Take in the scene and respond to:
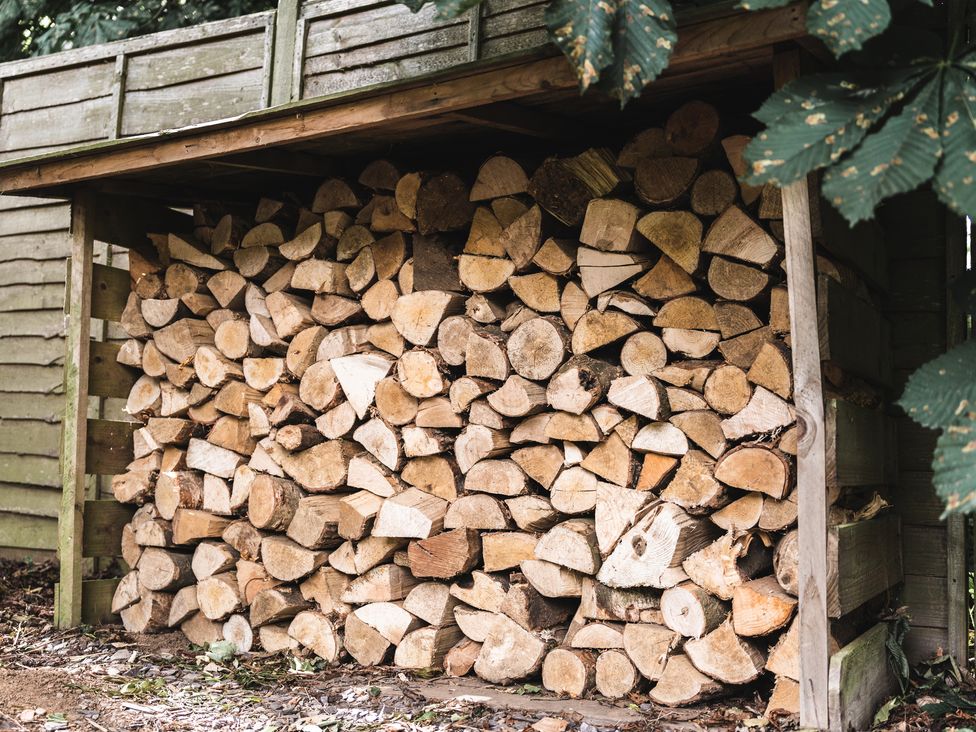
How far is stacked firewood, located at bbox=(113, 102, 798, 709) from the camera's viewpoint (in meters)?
2.94

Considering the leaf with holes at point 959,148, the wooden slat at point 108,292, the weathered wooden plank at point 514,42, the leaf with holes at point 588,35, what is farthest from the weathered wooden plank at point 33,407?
the leaf with holes at point 959,148

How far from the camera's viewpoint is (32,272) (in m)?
5.17

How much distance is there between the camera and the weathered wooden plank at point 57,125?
16.5ft

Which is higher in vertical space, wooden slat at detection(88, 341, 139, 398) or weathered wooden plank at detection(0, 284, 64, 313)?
weathered wooden plank at detection(0, 284, 64, 313)

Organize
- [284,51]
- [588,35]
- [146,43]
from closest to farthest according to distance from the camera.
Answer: [588,35] < [284,51] < [146,43]

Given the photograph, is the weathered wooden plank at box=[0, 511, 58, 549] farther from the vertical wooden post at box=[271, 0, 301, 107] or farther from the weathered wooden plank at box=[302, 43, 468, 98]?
the weathered wooden plank at box=[302, 43, 468, 98]

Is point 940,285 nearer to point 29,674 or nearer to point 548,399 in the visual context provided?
point 548,399

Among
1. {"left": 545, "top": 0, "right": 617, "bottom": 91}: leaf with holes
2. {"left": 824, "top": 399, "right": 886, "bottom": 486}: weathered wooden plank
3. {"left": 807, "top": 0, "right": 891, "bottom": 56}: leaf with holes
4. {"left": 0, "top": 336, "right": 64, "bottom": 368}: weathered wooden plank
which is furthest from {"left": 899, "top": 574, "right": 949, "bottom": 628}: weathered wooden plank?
{"left": 0, "top": 336, "right": 64, "bottom": 368}: weathered wooden plank

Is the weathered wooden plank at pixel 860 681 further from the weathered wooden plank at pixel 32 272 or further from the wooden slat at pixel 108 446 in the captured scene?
→ the weathered wooden plank at pixel 32 272

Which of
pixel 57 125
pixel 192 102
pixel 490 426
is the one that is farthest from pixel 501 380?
pixel 57 125

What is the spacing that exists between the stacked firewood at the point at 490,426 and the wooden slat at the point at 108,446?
9 cm

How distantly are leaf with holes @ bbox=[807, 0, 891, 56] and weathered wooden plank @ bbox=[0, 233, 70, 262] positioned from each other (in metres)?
4.22

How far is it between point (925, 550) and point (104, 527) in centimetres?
332

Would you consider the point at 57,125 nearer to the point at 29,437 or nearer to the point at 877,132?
the point at 29,437
